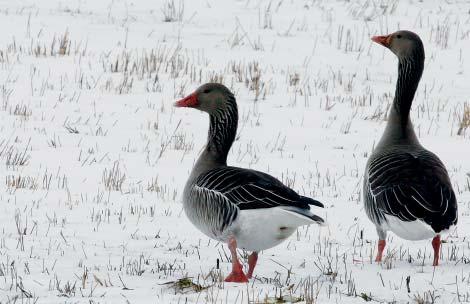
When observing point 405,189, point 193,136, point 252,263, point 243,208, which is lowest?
point 252,263

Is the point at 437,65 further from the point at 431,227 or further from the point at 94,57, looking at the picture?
the point at 431,227

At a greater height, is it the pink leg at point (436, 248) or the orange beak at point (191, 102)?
the orange beak at point (191, 102)

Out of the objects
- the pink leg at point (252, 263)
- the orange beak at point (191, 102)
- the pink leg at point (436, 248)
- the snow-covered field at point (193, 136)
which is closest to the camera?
the snow-covered field at point (193, 136)

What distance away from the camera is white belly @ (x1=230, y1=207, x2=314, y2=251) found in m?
6.51

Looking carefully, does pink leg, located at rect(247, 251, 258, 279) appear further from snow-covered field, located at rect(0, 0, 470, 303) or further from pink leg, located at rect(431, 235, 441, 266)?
pink leg, located at rect(431, 235, 441, 266)

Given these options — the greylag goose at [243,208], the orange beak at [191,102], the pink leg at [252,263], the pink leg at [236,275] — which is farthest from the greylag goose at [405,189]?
the orange beak at [191,102]

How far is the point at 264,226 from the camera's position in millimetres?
6656

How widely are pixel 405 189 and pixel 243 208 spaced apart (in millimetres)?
1339

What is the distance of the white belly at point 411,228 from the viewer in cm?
693

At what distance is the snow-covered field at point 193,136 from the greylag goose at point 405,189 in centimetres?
35

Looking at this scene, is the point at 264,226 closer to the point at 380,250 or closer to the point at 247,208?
the point at 247,208

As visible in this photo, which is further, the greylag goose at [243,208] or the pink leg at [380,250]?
the pink leg at [380,250]

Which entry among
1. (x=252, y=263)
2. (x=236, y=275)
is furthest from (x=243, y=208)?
(x=252, y=263)

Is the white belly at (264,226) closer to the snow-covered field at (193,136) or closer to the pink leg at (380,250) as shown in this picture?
the snow-covered field at (193,136)
